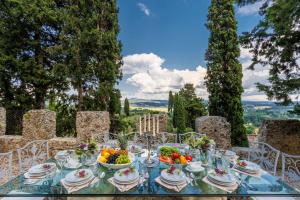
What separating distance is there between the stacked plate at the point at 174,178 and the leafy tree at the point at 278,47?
3147 millimetres

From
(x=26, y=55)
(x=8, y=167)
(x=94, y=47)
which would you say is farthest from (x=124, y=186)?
(x=26, y=55)

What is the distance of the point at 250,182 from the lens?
1900mm

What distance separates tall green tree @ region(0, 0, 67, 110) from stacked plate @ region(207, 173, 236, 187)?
6300mm

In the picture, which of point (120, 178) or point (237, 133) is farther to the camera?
point (237, 133)

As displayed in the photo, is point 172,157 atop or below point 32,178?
atop

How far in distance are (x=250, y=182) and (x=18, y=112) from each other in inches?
276

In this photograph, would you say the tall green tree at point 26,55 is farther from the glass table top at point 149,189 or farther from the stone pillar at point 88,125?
the glass table top at point 149,189

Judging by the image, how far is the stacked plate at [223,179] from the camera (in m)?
1.77

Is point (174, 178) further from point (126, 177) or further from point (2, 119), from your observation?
point (2, 119)

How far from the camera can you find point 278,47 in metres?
4.15

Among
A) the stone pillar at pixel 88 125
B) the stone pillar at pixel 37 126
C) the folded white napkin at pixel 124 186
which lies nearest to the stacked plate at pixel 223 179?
the folded white napkin at pixel 124 186

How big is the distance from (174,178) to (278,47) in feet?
12.7

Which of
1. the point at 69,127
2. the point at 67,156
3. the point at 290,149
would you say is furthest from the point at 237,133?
the point at 69,127

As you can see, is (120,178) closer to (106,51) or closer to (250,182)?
(250,182)
